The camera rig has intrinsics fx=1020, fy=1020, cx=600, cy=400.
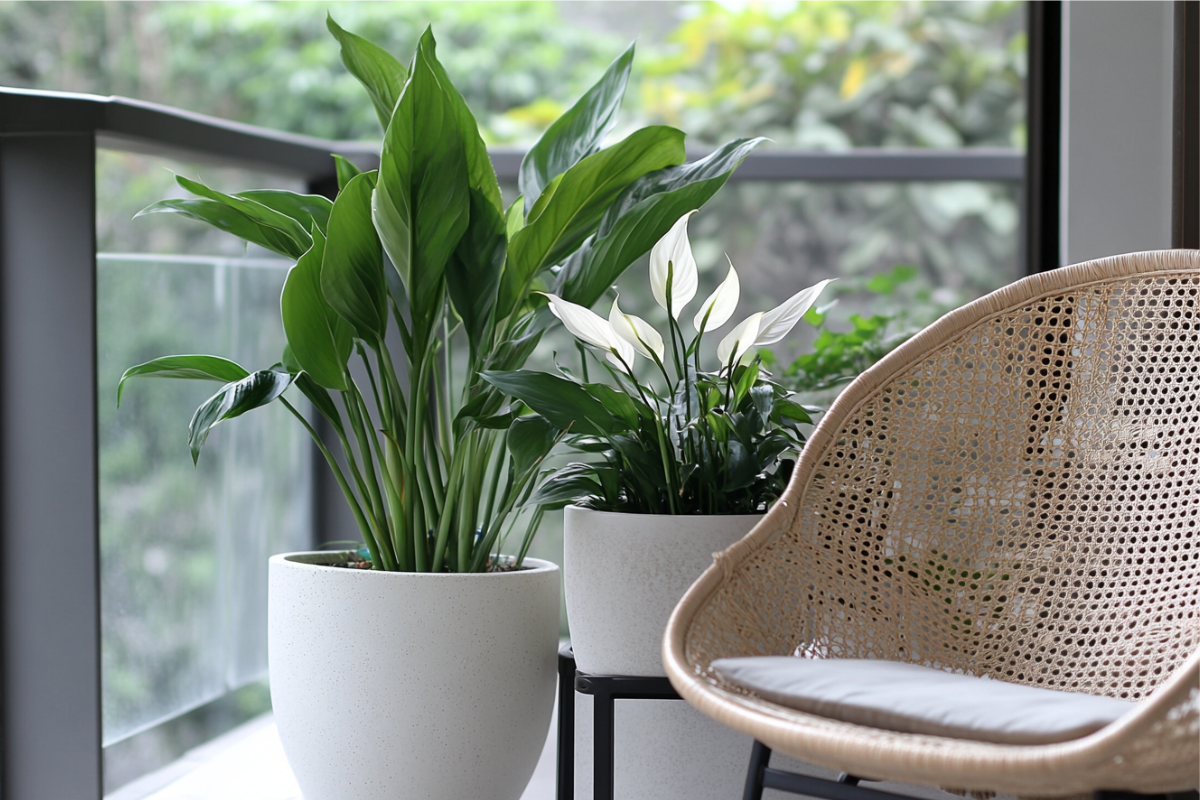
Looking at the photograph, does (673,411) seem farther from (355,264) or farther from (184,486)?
(184,486)

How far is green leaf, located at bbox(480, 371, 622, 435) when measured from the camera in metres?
1.21

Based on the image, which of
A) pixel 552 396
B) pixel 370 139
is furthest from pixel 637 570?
pixel 370 139

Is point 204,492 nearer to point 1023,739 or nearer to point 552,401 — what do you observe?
point 552,401

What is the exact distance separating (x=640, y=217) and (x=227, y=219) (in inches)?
20.9

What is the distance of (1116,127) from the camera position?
1845 mm

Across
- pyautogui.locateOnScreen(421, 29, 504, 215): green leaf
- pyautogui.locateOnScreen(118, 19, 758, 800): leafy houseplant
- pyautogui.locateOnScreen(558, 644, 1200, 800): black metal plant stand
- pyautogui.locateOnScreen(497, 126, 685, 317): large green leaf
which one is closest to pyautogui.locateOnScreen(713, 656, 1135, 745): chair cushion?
pyautogui.locateOnScreen(558, 644, 1200, 800): black metal plant stand

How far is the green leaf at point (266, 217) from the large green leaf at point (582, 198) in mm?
275

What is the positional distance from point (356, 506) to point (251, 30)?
486 centimetres

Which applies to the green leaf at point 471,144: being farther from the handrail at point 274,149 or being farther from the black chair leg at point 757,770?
the black chair leg at point 757,770

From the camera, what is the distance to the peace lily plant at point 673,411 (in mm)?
1218

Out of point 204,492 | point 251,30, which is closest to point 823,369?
point 204,492

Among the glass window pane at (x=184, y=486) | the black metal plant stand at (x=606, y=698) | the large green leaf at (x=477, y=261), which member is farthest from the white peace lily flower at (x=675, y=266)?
the glass window pane at (x=184, y=486)

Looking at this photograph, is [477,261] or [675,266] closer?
[675,266]

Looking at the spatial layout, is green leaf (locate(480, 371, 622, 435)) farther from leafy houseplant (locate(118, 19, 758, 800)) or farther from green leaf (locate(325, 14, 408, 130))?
green leaf (locate(325, 14, 408, 130))
